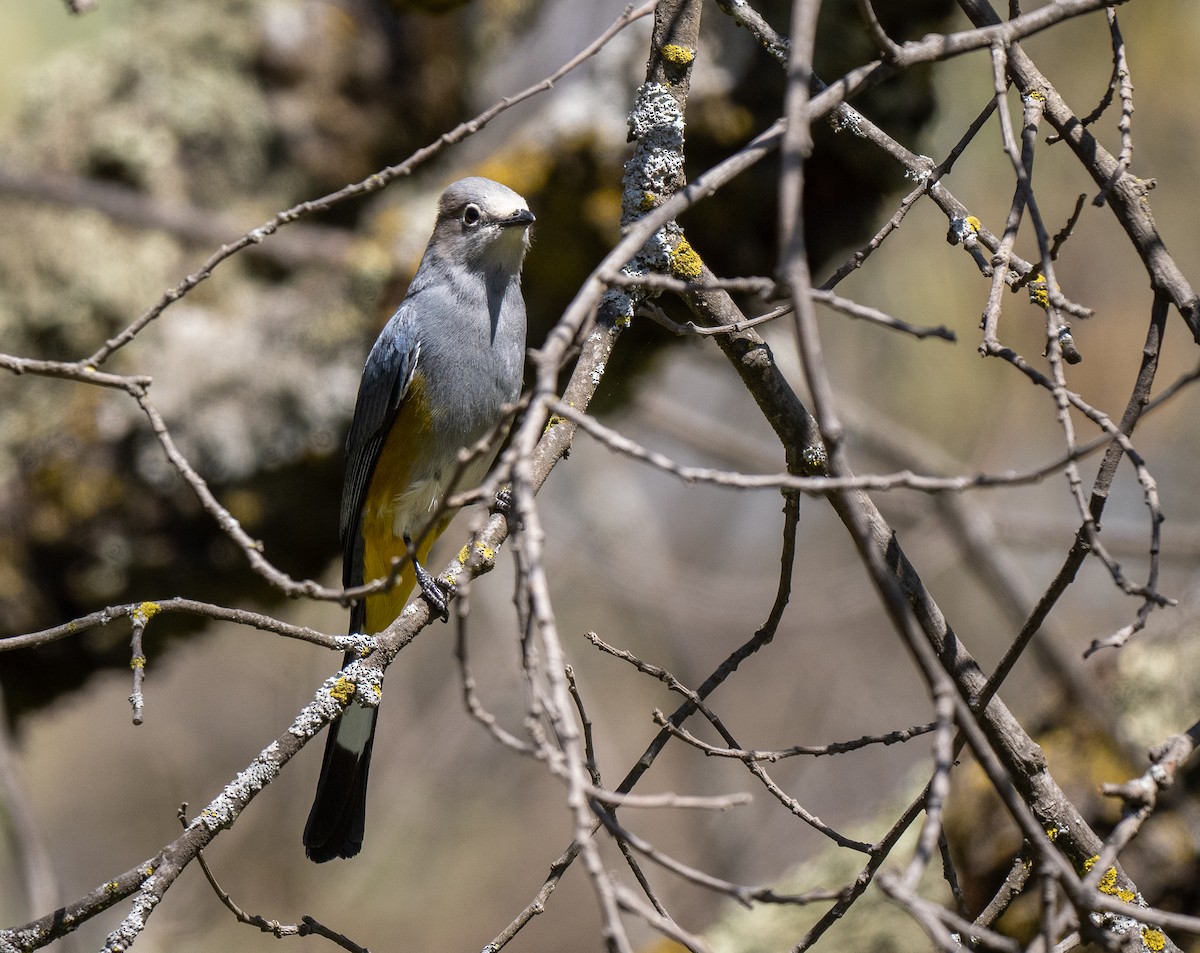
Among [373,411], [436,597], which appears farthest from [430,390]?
[436,597]

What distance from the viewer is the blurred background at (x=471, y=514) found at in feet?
14.5

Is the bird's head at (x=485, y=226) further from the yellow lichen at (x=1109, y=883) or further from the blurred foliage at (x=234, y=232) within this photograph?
the yellow lichen at (x=1109, y=883)

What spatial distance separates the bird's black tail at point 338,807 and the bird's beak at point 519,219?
1530mm

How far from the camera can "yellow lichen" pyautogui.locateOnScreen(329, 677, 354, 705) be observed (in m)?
2.23

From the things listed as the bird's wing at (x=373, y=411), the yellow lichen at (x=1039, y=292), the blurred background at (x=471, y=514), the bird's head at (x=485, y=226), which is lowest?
the yellow lichen at (x=1039, y=292)

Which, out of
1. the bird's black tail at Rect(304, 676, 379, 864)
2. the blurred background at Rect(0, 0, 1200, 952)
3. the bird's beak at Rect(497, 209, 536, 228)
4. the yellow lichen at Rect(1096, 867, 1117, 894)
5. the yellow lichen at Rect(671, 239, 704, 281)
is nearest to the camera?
the yellow lichen at Rect(1096, 867, 1117, 894)

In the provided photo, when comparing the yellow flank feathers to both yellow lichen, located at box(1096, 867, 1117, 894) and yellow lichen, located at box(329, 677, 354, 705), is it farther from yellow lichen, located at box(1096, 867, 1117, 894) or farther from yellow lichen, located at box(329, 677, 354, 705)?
yellow lichen, located at box(1096, 867, 1117, 894)

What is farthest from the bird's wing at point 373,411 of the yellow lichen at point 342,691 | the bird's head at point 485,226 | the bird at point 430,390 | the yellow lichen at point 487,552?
the yellow lichen at point 342,691

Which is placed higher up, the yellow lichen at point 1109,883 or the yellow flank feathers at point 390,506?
the yellow flank feathers at point 390,506

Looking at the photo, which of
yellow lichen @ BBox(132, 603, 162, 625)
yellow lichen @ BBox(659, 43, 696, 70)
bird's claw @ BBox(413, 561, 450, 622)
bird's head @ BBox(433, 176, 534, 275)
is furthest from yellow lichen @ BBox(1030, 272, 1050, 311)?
bird's head @ BBox(433, 176, 534, 275)

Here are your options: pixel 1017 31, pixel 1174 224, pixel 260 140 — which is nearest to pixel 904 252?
pixel 1174 224

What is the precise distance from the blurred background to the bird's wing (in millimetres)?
846

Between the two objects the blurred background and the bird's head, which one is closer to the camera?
the bird's head

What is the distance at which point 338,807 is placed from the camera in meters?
3.35
